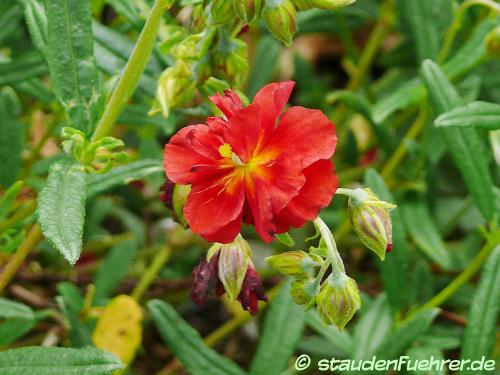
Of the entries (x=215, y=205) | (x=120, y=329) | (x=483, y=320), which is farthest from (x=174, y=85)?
(x=483, y=320)

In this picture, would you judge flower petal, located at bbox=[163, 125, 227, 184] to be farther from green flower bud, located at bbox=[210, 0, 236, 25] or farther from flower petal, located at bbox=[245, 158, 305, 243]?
green flower bud, located at bbox=[210, 0, 236, 25]

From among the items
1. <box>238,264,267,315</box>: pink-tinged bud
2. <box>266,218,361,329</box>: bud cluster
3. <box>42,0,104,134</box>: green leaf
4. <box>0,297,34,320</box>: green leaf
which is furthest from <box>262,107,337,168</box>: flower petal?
<box>0,297,34,320</box>: green leaf

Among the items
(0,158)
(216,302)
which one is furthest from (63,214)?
(216,302)

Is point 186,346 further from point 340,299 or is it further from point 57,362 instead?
point 340,299

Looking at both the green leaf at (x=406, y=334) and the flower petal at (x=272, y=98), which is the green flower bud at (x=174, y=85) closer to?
the flower petal at (x=272, y=98)

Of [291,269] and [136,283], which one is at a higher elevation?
[291,269]

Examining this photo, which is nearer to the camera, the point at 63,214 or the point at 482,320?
the point at 63,214

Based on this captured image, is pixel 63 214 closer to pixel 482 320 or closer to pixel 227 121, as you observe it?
pixel 227 121
